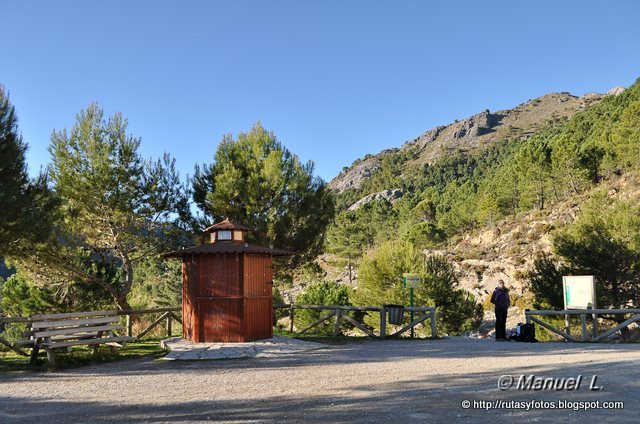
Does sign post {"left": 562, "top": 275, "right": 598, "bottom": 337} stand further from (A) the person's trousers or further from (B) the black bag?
(A) the person's trousers

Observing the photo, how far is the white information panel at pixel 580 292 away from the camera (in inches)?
479

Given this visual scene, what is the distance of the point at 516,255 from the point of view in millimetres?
40031

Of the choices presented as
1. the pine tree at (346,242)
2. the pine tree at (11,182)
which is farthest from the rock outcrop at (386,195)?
the pine tree at (11,182)

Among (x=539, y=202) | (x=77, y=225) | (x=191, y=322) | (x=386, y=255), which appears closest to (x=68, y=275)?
(x=77, y=225)

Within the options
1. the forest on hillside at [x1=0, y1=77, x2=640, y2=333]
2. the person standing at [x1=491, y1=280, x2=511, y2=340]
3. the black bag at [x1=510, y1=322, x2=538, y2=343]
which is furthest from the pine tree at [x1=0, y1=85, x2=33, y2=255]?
the black bag at [x1=510, y1=322, x2=538, y2=343]

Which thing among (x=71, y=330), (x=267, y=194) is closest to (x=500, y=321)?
(x=267, y=194)

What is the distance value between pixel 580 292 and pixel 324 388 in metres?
9.48

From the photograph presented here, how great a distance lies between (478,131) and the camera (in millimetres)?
156375

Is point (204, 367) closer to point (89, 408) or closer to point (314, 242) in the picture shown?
point (89, 408)

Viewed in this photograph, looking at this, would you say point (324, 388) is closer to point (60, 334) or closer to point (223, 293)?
point (223, 293)

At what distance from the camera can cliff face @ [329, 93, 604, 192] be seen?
13925cm

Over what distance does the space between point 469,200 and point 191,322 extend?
2187 inches

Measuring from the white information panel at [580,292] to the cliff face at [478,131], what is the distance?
12406 centimetres

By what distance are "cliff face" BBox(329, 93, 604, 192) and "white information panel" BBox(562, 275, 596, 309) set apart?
124057 mm
